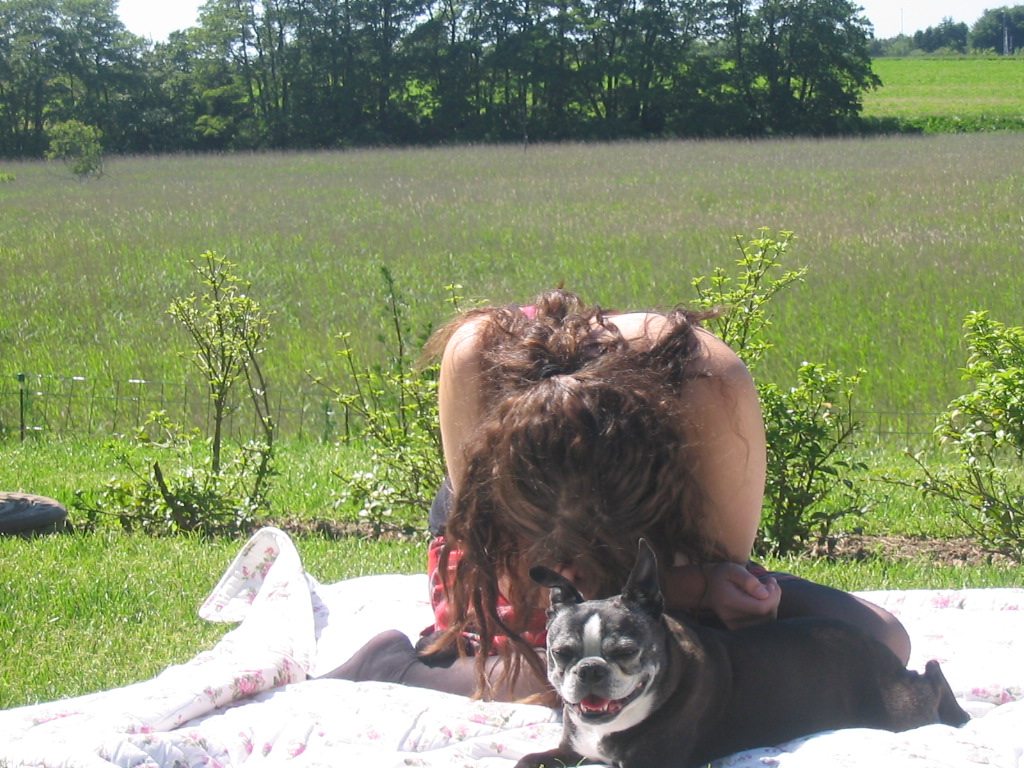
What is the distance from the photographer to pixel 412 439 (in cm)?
595

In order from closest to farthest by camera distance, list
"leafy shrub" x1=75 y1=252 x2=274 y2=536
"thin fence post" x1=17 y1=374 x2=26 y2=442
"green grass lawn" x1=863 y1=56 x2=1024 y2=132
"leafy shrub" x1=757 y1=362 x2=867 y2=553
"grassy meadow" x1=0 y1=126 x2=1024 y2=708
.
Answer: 1. "grassy meadow" x1=0 y1=126 x2=1024 y2=708
2. "leafy shrub" x1=757 y1=362 x2=867 y2=553
3. "leafy shrub" x1=75 y1=252 x2=274 y2=536
4. "thin fence post" x1=17 y1=374 x2=26 y2=442
5. "green grass lawn" x1=863 y1=56 x2=1024 y2=132

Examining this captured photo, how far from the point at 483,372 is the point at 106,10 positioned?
62.8 meters

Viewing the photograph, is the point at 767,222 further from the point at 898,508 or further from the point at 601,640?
the point at 601,640

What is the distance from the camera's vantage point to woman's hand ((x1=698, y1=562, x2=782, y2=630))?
9.84 feet

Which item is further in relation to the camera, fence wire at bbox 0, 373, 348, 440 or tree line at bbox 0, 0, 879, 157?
tree line at bbox 0, 0, 879, 157

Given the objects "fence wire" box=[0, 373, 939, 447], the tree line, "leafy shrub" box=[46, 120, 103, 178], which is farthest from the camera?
the tree line

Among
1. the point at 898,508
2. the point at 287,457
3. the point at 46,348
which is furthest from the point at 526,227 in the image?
the point at 898,508

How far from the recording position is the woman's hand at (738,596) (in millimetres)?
3000

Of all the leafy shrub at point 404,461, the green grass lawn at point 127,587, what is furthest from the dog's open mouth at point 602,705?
the leafy shrub at point 404,461

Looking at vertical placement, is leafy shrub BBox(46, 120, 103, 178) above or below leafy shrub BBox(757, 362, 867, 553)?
above

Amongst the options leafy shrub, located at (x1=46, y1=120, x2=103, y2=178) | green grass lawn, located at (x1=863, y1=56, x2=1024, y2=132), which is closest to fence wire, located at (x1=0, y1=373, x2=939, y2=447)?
leafy shrub, located at (x1=46, y1=120, x2=103, y2=178)

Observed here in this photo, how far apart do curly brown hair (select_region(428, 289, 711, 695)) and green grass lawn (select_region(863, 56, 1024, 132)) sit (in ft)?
156

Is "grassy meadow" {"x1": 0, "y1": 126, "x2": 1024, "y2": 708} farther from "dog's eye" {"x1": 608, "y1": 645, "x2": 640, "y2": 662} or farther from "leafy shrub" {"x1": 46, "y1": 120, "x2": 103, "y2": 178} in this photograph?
"dog's eye" {"x1": 608, "y1": 645, "x2": 640, "y2": 662}

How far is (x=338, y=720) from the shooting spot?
312 centimetres
